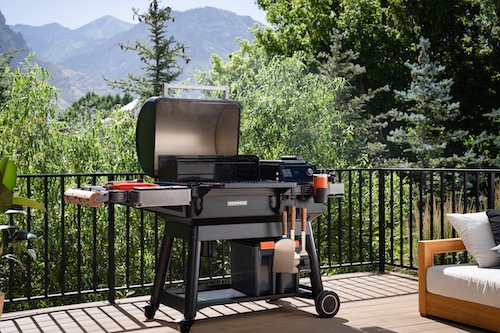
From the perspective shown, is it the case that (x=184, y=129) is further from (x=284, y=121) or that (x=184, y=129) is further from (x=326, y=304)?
(x=284, y=121)

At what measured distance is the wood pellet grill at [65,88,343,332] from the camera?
132 inches

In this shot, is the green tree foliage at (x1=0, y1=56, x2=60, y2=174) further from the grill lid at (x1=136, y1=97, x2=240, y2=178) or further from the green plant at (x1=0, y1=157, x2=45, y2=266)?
the green plant at (x1=0, y1=157, x2=45, y2=266)

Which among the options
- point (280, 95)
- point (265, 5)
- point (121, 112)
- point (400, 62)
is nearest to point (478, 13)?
point (400, 62)

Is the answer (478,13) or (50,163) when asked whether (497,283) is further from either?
(478,13)

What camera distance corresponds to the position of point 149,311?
3746 mm

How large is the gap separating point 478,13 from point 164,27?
9501mm

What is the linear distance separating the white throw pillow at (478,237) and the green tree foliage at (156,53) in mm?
17524

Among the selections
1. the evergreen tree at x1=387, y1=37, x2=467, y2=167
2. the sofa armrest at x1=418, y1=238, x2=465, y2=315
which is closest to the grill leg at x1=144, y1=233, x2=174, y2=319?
the sofa armrest at x1=418, y1=238, x2=465, y2=315

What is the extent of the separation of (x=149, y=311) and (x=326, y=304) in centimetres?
100

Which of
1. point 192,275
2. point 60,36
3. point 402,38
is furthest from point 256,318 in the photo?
point 60,36

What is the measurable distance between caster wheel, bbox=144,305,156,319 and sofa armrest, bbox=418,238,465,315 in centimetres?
151

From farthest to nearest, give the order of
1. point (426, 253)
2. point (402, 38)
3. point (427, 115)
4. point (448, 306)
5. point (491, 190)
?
point (402, 38) → point (427, 115) → point (491, 190) → point (426, 253) → point (448, 306)

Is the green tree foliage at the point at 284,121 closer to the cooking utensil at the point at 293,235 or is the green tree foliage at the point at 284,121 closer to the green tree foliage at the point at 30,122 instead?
the green tree foliage at the point at 30,122

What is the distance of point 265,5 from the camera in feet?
68.1
